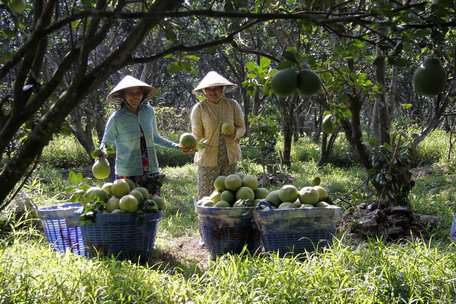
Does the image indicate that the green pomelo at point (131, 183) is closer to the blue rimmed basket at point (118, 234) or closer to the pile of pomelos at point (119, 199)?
the pile of pomelos at point (119, 199)

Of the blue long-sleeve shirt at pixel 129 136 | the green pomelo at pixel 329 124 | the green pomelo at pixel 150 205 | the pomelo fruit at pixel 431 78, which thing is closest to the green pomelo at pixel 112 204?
the green pomelo at pixel 150 205

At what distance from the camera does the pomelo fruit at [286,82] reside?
174cm

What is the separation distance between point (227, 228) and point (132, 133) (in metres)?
1.14

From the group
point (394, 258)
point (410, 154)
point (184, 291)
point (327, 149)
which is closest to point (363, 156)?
point (410, 154)

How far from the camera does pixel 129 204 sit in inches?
149

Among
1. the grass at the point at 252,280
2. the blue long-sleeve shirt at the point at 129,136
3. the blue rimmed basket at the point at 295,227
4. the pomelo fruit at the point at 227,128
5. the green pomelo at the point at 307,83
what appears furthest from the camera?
the pomelo fruit at the point at 227,128

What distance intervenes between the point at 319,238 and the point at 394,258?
594mm

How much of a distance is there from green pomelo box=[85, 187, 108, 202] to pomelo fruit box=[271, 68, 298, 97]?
2386 mm

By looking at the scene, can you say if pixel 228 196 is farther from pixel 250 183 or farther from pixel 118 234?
pixel 118 234

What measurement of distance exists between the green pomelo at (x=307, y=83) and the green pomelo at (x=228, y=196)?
2381 mm

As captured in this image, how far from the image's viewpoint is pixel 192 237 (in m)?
5.09

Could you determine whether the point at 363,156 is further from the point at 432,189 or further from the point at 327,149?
the point at 327,149

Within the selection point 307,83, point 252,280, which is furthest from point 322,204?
point 307,83

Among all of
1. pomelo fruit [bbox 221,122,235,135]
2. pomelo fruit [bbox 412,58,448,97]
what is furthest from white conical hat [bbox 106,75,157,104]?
pomelo fruit [bbox 412,58,448,97]
